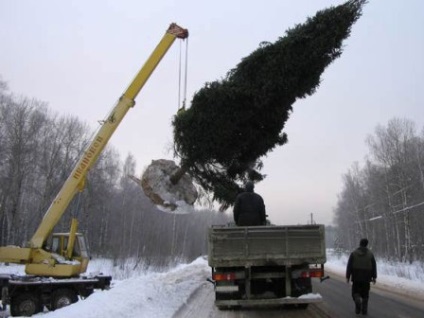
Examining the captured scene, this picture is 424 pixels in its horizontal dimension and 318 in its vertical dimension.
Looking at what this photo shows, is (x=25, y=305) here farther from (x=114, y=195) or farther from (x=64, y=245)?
(x=114, y=195)

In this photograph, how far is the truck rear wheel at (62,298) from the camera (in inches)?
802

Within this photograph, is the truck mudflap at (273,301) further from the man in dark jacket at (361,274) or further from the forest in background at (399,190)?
the forest in background at (399,190)

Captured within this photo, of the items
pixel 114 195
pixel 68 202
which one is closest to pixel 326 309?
pixel 68 202

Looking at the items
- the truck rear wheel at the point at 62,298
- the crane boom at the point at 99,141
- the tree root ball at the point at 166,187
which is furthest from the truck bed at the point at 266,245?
the truck rear wheel at the point at 62,298

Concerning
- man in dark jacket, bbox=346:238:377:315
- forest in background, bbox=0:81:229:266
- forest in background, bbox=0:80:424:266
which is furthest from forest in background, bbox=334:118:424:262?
man in dark jacket, bbox=346:238:377:315

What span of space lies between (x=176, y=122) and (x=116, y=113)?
4.23 metres

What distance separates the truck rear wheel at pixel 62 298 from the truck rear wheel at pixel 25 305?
59 cm

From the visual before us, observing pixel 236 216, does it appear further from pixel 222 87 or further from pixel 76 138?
pixel 76 138

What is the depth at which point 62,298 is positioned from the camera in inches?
806

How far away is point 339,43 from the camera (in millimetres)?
14234

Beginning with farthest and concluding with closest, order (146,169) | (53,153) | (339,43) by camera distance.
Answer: (53,153) → (146,169) → (339,43)

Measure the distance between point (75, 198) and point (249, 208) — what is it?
55.1 m

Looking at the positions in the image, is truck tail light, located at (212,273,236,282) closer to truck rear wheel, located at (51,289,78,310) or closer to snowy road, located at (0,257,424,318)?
snowy road, located at (0,257,424,318)

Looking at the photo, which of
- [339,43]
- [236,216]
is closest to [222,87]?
[339,43]
